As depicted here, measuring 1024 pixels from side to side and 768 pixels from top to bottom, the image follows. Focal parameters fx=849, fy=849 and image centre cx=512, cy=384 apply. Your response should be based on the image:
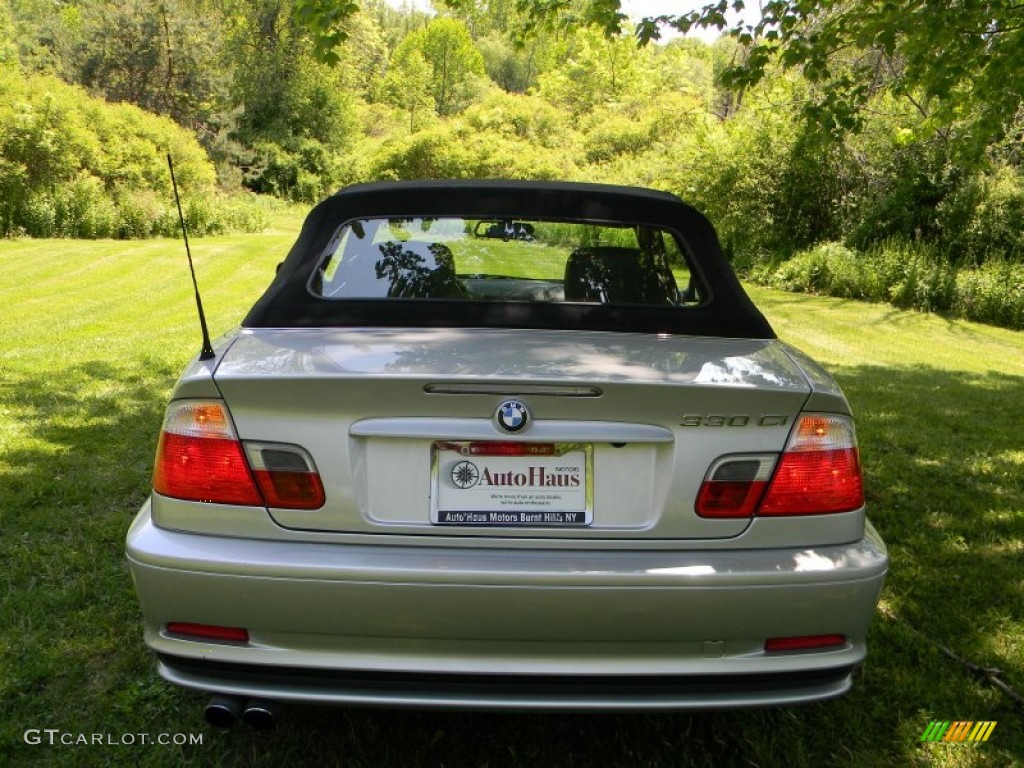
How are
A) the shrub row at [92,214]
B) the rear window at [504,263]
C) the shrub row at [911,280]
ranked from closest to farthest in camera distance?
the rear window at [504,263], the shrub row at [911,280], the shrub row at [92,214]

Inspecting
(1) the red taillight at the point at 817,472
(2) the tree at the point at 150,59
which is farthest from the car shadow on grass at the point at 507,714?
(2) the tree at the point at 150,59

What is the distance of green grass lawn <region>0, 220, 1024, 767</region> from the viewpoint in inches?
100

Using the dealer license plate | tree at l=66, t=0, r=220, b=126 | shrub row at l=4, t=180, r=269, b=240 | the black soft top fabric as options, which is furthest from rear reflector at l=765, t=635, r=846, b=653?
tree at l=66, t=0, r=220, b=126

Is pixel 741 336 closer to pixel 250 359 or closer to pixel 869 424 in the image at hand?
pixel 250 359

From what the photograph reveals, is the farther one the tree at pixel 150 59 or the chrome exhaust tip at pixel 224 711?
the tree at pixel 150 59

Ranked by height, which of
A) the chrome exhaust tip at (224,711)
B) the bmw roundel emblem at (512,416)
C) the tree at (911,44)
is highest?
the tree at (911,44)

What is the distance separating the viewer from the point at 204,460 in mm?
2113

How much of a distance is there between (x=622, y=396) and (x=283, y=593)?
93 cm

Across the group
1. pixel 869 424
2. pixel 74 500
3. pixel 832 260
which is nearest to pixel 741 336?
pixel 74 500

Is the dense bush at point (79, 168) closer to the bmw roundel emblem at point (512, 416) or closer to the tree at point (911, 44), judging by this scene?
the tree at point (911, 44)

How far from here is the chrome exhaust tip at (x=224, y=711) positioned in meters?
2.08

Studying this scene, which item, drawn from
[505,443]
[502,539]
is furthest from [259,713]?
[505,443]

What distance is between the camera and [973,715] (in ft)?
9.04

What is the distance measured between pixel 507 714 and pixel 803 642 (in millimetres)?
1026
